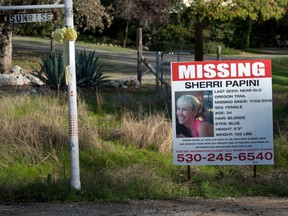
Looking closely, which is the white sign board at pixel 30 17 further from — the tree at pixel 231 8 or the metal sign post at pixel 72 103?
the tree at pixel 231 8

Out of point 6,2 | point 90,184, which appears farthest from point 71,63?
point 6,2

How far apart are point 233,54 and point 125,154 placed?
111 feet

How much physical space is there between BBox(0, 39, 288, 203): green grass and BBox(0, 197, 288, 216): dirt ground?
261 mm

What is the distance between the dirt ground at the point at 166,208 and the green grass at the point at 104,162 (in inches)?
10.3

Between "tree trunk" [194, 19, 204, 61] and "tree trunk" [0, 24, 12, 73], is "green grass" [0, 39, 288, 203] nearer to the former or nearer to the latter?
"tree trunk" [194, 19, 204, 61]

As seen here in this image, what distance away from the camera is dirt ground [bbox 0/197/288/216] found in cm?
800

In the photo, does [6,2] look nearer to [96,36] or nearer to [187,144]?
[187,144]

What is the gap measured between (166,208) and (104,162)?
97.7 inches

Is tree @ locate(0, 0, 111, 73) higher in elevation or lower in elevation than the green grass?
higher

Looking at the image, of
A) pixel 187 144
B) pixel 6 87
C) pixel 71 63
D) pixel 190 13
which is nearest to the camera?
pixel 71 63

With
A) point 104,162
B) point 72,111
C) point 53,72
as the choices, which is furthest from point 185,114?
point 53,72

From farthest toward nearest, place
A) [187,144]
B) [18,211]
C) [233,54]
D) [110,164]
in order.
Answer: [233,54], [110,164], [187,144], [18,211]

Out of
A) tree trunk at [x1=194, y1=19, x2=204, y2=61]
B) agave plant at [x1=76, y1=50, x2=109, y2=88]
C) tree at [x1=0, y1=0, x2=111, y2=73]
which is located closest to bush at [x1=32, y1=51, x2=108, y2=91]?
agave plant at [x1=76, y1=50, x2=109, y2=88]

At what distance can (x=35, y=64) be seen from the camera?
1032 inches
